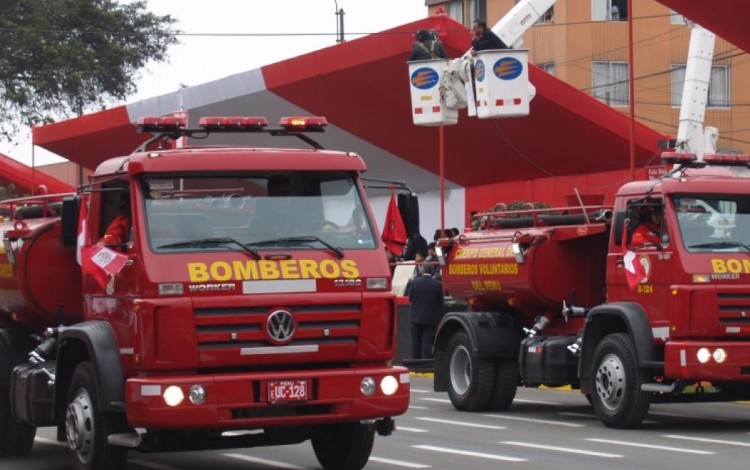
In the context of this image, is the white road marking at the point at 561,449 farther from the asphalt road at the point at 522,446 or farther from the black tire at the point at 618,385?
the black tire at the point at 618,385

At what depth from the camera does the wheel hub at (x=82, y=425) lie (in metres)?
11.7

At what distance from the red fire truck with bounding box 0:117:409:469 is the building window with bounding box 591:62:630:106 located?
133ft

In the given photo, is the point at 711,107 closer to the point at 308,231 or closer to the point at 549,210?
the point at 549,210

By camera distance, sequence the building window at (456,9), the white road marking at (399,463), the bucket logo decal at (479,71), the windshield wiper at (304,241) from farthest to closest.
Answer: the building window at (456,9) < the bucket logo decal at (479,71) < the white road marking at (399,463) < the windshield wiper at (304,241)

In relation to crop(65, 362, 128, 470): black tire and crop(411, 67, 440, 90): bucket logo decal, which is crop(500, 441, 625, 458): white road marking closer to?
crop(65, 362, 128, 470): black tire

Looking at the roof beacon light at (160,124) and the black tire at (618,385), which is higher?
the roof beacon light at (160,124)

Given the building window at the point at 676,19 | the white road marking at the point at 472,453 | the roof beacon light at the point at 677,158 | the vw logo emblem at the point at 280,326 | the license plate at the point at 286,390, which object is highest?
the building window at the point at 676,19

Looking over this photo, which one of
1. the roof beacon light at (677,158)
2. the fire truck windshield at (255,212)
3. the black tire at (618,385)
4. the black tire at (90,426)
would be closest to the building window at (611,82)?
the roof beacon light at (677,158)

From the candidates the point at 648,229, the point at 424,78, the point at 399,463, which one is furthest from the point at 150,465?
the point at 424,78

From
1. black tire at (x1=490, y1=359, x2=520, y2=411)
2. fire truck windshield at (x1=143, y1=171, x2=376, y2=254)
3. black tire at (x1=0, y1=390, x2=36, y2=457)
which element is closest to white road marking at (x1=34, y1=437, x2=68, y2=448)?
black tire at (x1=0, y1=390, x2=36, y2=457)

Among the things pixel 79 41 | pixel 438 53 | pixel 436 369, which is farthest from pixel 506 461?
pixel 79 41

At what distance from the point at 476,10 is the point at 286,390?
46.6m

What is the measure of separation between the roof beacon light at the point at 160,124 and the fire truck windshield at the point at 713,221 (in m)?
6.08

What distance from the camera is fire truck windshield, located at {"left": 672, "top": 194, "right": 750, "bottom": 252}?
15.9m
